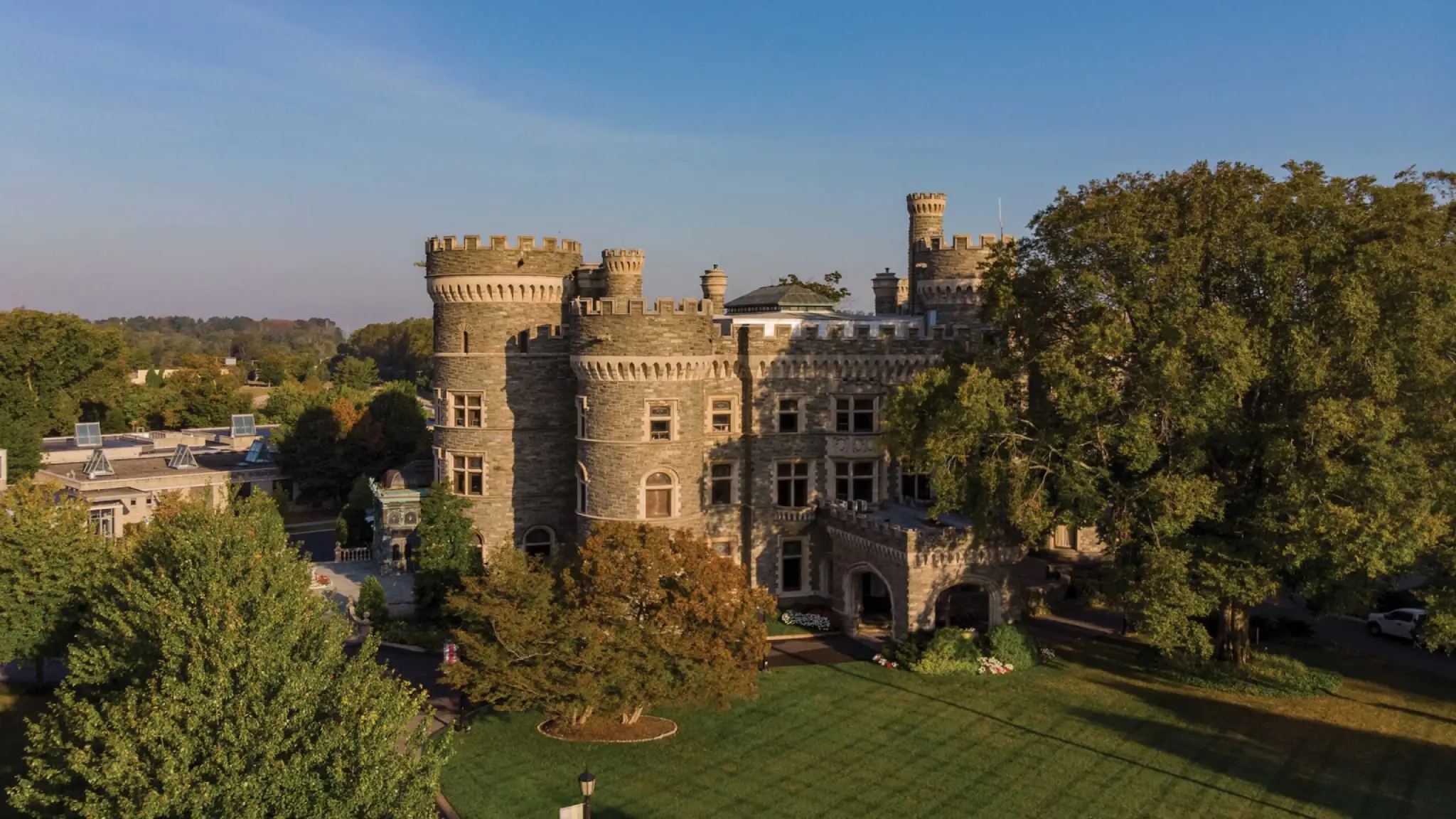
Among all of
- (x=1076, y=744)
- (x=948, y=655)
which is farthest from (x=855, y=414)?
(x=1076, y=744)

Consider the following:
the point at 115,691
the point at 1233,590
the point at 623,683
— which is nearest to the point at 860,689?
the point at 623,683

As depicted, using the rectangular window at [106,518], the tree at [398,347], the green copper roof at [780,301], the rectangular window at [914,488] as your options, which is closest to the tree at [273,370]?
the tree at [398,347]

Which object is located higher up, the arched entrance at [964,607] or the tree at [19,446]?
the tree at [19,446]

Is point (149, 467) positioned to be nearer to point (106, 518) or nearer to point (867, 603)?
point (106, 518)

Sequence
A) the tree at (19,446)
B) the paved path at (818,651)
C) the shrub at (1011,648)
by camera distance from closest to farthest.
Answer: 1. the shrub at (1011,648)
2. the paved path at (818,651)
3. the tree at (19,446)

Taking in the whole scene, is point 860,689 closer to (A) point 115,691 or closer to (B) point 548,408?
(B) point 548,408

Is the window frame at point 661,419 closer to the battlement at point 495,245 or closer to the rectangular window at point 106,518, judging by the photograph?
the battlement at point 495,245

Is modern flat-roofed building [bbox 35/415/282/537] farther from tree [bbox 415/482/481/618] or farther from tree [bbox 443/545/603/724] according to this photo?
tree [bbox 443/545/603/724]
